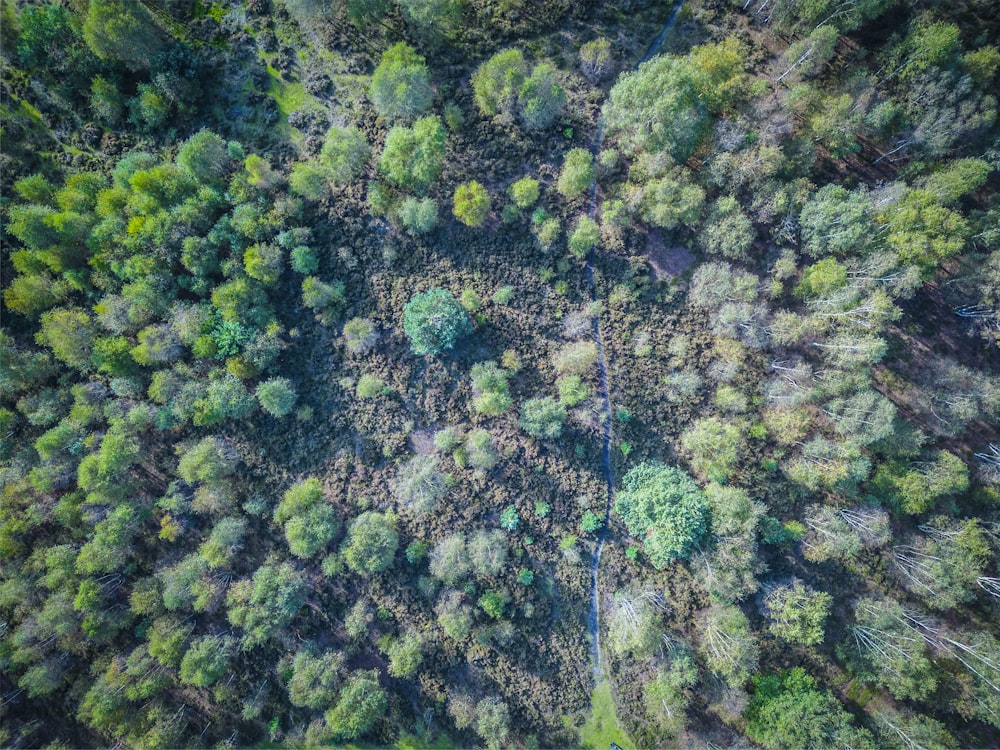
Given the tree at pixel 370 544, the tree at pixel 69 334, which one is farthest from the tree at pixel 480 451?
the tree at pixel 69 334

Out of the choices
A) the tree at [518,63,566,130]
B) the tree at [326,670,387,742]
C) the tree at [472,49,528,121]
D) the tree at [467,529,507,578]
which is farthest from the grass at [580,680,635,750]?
the tree at [472,49,528,121]

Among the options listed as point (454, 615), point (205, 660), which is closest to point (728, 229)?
point (454, 615)

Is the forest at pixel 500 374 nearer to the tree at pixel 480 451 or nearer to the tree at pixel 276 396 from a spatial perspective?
the tree at pixel 480 451

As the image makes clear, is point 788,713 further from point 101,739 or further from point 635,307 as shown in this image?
point 101,739

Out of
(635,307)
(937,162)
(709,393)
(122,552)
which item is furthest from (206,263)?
(937,162)

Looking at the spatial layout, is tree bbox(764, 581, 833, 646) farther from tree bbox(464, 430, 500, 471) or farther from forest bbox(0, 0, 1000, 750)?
tree bbox(464, 430, 500, 471)

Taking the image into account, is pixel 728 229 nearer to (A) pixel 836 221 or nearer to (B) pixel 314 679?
(A) pixel 836 221

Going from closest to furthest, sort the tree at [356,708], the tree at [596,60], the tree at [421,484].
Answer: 1. the tree at [356,708]
2. the tree at [421,484]
3. the tree at [596,60]
